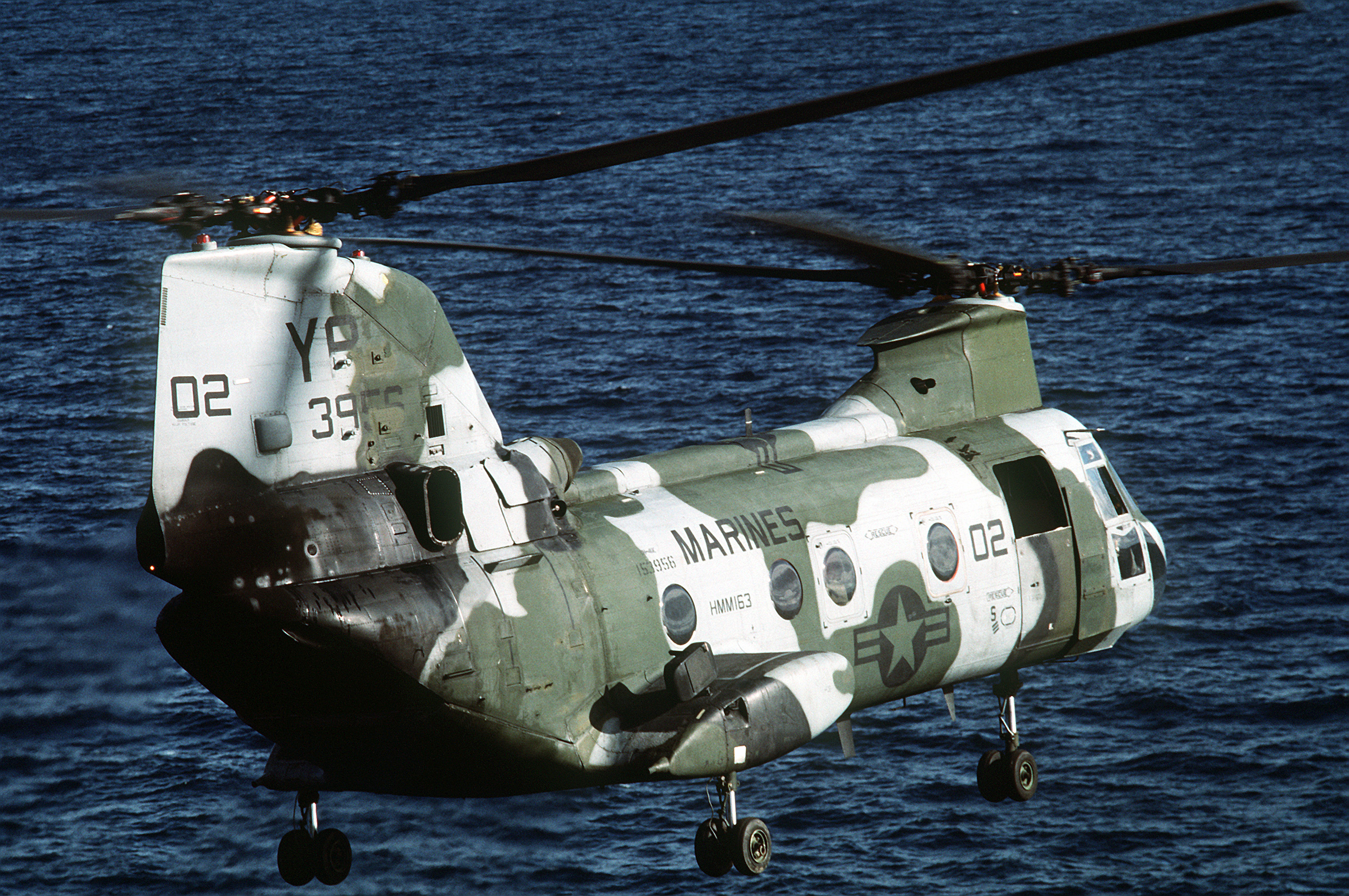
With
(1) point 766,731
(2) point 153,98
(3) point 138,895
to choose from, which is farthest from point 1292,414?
(2) point 153,98

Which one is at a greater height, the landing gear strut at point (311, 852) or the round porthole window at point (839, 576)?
the round porthole window at point (839, 576)

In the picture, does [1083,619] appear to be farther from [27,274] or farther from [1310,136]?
[1310,136]

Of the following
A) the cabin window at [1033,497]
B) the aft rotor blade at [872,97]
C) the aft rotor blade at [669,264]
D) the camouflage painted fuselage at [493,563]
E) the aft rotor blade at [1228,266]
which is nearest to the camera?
the aft rotor blade at [872,97]

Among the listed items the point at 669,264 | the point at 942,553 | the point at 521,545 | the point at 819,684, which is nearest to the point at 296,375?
the point at 521,545

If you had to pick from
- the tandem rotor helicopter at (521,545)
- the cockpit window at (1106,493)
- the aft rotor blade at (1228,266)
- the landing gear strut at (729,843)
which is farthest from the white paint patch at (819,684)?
the aft rotor blade at (1228,266)

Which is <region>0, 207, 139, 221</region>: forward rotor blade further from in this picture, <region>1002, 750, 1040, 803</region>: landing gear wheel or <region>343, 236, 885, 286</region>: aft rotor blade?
<region>1002, 750, 1040, 803</region>: landing gear wheel

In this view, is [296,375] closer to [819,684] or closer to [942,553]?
[819,684]

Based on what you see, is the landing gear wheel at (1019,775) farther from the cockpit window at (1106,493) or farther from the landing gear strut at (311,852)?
the landing gear strut at (311,852)

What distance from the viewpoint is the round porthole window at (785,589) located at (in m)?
27.0

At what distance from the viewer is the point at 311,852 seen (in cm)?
2514

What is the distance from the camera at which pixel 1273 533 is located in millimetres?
97812

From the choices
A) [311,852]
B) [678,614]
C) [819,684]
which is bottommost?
[311,852]

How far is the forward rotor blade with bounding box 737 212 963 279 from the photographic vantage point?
2741cm

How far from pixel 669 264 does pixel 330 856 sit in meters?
11.4
